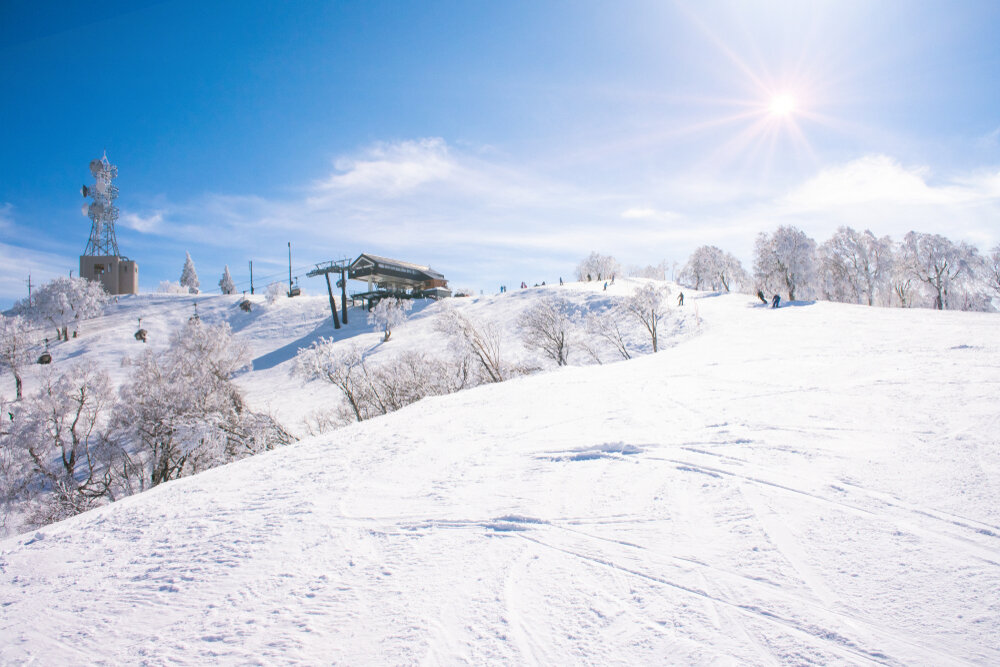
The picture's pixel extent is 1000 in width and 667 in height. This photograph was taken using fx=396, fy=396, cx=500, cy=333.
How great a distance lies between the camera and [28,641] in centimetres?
327

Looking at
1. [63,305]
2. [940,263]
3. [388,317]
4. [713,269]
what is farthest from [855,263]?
[63,305]

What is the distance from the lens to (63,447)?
19.9m

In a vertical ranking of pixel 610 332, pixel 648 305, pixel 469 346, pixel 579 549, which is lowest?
pixel 579 549

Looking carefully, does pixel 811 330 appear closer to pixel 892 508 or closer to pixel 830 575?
pixel 892 508

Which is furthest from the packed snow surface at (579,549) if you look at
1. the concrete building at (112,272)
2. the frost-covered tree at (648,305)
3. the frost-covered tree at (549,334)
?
the concrete building at (112,272)

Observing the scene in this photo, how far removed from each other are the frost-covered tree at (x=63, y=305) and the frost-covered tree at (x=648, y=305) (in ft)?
193

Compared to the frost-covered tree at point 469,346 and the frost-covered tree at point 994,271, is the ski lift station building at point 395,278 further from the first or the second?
the frost-covered tree at point 994,271

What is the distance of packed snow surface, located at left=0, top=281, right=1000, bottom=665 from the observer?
106 inches

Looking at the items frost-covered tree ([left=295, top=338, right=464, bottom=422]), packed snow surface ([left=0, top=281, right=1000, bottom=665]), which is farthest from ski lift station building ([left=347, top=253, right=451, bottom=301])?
packed snow surface ([left=0, top=281, right=1000, bottom=665])

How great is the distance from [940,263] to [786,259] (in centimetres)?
1491

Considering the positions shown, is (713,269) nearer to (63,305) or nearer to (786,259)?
(786,259)

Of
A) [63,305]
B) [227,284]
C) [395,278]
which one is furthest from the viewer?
[227,284]

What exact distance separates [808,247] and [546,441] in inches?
1854

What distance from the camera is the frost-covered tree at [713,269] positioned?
6412cm
